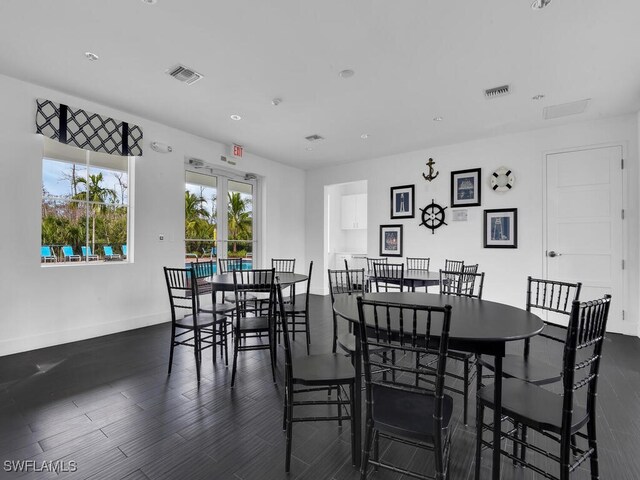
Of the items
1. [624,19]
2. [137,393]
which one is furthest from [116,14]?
[624,19]

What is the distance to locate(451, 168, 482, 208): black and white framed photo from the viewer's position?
5430mm

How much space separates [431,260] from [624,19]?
397cm

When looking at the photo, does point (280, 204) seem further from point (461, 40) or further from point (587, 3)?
point (587, 3)

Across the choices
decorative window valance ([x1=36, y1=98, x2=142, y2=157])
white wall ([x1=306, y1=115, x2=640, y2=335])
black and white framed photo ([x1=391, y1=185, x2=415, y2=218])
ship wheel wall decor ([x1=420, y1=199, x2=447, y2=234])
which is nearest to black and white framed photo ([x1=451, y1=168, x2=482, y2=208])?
white wall ([x1=306, y1=115, x2=640, y2=335])

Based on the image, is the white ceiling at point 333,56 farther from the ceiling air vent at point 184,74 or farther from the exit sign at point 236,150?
the exit sign at point 236,150

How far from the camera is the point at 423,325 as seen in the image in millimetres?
1626

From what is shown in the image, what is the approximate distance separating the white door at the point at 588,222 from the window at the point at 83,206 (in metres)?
6.22

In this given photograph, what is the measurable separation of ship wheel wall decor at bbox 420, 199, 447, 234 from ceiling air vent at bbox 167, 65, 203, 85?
4268 millimetres

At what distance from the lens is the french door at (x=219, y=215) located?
5.38 metres

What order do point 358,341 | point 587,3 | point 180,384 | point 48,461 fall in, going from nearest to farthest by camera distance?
point 358,341
point 48,461
point 587,3
point 180,384

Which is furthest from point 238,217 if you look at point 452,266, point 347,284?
point 452,266

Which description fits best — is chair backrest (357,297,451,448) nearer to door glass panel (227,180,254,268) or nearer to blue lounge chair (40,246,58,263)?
blue lounge chair (40,246,58,263)

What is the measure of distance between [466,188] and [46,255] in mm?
6085


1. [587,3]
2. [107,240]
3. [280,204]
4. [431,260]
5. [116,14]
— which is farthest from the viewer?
[280,204]
